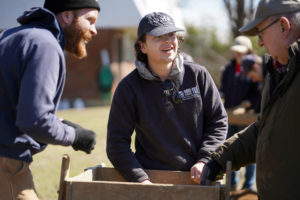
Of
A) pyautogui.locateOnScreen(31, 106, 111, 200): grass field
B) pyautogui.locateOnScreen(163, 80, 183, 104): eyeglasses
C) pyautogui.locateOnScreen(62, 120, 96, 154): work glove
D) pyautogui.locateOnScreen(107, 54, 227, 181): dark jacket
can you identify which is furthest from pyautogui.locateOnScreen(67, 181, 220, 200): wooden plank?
pyautogui.locateOnScreen(31, 106, 111, 200): grass field

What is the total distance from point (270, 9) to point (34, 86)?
4.56ft

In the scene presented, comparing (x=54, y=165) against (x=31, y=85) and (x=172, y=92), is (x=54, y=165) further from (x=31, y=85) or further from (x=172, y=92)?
(x=31, y=85)

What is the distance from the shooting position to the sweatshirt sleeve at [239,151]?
10.9ft

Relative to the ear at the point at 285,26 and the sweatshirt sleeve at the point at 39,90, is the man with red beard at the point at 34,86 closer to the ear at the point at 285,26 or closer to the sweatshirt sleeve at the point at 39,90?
the sweatshirt sleeve at the point at 39,90

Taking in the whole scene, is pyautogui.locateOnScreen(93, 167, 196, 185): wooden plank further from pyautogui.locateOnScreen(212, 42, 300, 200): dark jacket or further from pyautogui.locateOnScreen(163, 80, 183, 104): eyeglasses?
pyautogui.locateOnScreen(212, 42, 300, 200): dark jacket

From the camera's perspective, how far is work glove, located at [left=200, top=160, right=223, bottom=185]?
3.27m

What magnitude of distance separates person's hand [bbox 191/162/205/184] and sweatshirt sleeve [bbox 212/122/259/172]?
0.12 meters

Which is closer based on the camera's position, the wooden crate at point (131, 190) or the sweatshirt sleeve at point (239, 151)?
the wooden crate at point (131, 190)

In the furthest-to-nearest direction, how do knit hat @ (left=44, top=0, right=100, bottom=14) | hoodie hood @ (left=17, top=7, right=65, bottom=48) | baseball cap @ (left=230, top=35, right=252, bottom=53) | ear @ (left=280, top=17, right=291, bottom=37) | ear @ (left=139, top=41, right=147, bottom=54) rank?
baseball cap @ (left=230, top=35, right=252, bottom=53) → ear @ (left=139, top=41, right=147, bottom=54) → knit hat @ (left=44, top=0, right=100, bottom=14) → hoodie hood @ (left=17, top=7, right=65, bottom=48) → ear @ (left=280, top=17, right=291, bottom=37)

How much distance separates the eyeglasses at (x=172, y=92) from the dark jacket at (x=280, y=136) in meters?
0.72

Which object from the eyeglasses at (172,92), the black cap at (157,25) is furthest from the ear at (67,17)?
the eyeglasses at (172,92)

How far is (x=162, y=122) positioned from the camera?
3.52m

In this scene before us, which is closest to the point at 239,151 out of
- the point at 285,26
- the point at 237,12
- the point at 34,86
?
the point at 285,26

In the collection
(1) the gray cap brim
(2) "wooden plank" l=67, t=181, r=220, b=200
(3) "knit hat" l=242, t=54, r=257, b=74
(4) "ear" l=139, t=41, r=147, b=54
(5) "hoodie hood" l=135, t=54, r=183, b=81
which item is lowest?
(3) "knit hat" l=242, t=54, r=257, b=74
